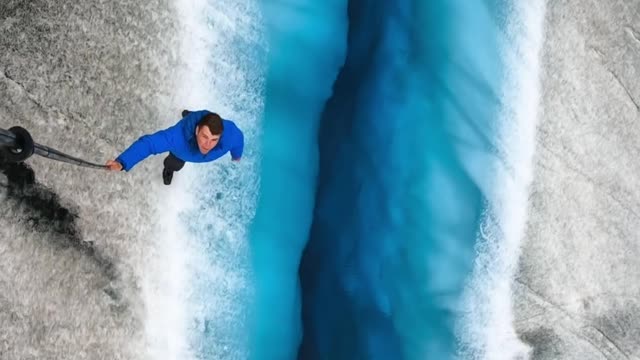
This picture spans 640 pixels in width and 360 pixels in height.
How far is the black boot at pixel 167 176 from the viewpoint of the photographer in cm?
515

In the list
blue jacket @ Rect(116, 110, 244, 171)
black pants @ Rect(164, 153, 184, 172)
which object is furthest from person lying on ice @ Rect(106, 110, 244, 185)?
black pants @ Rect(164, 153, 184, 172)

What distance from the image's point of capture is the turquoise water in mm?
5898

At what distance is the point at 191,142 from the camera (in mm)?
4371

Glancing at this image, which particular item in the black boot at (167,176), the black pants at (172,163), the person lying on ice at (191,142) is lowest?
the black boot at (167,176)

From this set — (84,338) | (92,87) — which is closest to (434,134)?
(92,87)

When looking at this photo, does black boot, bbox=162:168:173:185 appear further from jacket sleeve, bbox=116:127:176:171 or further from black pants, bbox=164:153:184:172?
jacket sleeve, bbox=116:127:176:171

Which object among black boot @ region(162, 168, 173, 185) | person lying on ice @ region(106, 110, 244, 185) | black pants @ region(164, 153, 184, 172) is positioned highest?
person lying on ice @ region(106, 110, 244, 185)

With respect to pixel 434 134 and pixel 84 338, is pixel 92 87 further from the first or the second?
pixel 434 134

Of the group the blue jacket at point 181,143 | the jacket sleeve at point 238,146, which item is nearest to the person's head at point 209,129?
the blue jacket at point 181,143

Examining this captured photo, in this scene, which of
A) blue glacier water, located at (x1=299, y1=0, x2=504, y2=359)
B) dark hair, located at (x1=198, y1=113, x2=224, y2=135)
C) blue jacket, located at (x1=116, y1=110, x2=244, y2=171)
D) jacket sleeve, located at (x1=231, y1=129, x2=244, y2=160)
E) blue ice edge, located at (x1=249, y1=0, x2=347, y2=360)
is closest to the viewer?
dark hair, located at (x1=198, y1=113, x2=224, y2=135)

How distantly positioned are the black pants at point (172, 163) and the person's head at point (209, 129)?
0.88m

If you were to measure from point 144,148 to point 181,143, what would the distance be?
300 millimetres

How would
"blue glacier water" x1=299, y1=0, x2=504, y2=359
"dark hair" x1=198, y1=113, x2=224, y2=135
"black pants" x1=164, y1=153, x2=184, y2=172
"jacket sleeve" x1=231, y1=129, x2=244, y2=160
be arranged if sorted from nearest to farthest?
"dark hair" x1=198, y1=113, x2=224, y2=135
"jacket sleeve" x1=231, y1=129, x2=244, y2=160
"black pants" x1=164, y1=153, x2=184, y2=172
"blue glacier water" x1=299, y1=0, x2=504, y2=359

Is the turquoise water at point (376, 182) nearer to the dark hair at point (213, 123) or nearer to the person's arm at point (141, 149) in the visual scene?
the person's arm at point (141, 149)
